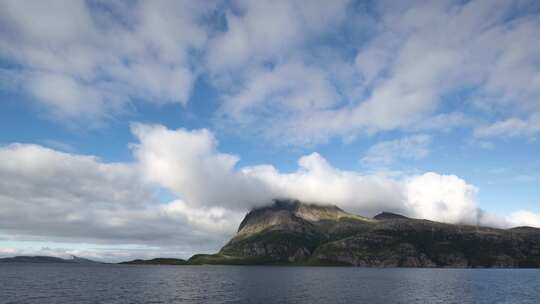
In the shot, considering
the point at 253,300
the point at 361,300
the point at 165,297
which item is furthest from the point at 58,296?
the point at 361,300

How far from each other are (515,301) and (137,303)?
12994 cm

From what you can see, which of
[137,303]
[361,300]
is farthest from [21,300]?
[361,300]

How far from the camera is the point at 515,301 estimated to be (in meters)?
137

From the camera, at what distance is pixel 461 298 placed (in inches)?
5719

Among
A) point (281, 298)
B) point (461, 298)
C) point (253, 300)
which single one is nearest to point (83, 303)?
point (253, 300)

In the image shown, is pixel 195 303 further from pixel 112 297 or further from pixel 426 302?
pixel 426 302

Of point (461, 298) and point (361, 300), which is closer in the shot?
point (361, 300)

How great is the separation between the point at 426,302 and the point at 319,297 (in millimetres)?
36577

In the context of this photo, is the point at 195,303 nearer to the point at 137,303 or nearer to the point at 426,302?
the point at 137,303

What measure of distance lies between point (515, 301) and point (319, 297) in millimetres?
69561

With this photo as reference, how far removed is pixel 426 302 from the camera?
131875 mm

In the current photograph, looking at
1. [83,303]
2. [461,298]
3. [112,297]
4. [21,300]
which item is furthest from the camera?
[461,298]

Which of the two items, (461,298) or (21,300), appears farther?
(461,298)

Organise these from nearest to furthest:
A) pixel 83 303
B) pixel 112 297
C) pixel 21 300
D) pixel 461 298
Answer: pixel 83 303 → pixel 21 300 → pixel 112 297 → pixel 461 298
